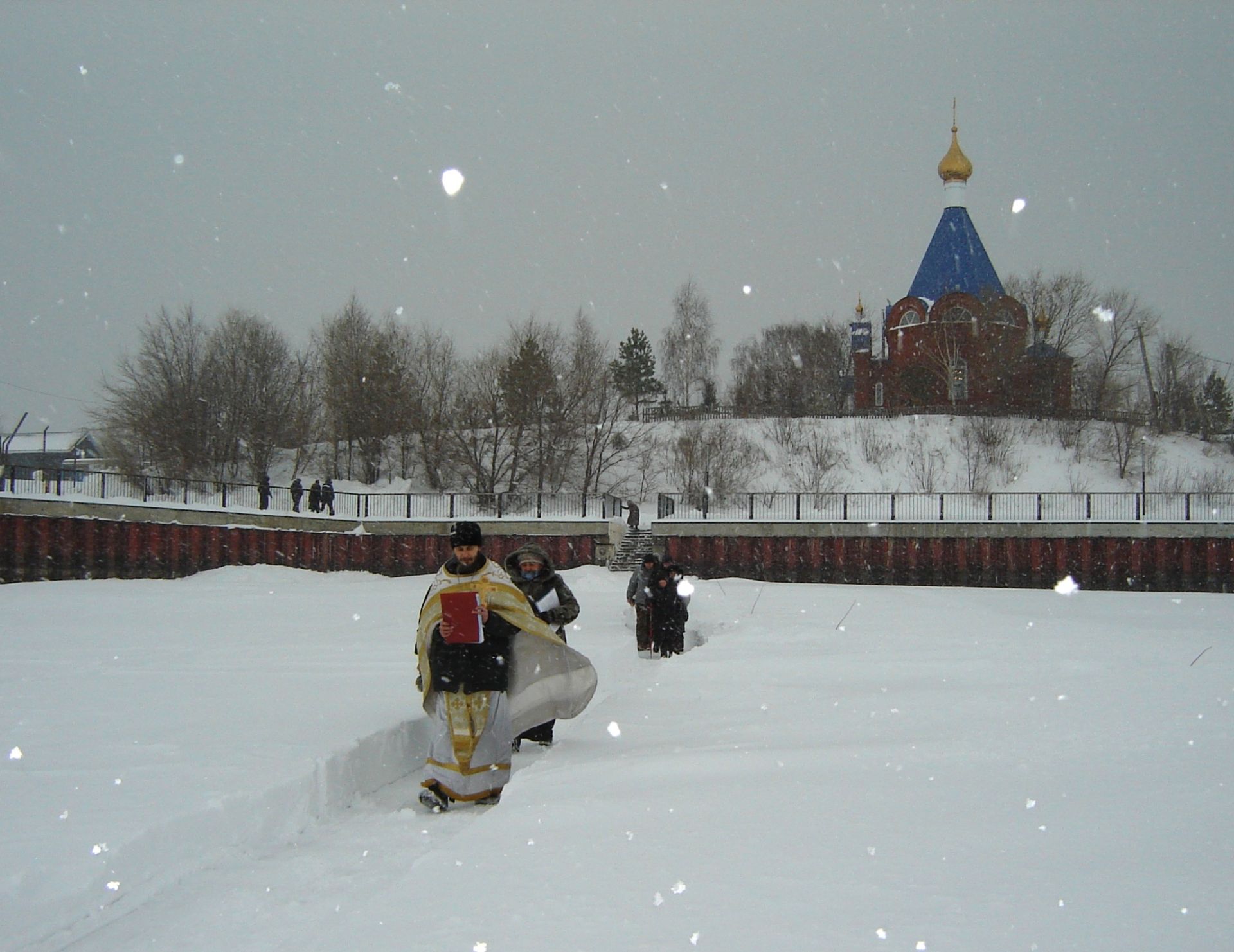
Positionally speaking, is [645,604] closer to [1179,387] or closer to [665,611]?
[665,611]

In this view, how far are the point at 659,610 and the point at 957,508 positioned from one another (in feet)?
104

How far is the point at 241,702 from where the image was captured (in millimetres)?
8578

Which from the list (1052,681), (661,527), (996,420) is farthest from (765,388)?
(1052,681)

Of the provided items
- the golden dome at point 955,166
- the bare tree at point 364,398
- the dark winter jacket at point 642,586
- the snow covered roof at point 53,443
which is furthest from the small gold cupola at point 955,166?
the snow covered roof at point 53,443

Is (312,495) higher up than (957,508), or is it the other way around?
(312,495)

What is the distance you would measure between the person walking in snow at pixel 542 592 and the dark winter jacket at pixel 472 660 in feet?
2.91

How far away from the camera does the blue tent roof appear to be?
6259 cm

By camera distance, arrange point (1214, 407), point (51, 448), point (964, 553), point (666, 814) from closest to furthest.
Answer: point (666, 814)
point (964, 553)
point (1214, 407)
point (51, 448)

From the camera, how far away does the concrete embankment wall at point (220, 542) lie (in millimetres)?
26969

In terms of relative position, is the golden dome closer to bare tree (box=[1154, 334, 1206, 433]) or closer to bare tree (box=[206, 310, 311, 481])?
bare tree (box=[1154, 334, 1206, 433])

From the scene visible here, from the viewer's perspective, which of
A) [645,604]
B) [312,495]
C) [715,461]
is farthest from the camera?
[715,461]

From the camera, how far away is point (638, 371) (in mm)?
76938

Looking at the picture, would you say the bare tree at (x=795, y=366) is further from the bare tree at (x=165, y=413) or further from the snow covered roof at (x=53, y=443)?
the snow covered roof at (x=53, y=443)

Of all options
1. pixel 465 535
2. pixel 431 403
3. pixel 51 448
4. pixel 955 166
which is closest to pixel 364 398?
pixel 431 403
